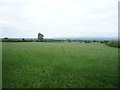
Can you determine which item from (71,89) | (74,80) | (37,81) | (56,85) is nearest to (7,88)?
(37,81)

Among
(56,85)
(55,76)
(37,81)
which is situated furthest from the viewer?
(55,76)

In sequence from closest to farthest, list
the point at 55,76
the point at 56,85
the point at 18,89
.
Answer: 1. the point at 18,89
2. the point at 56,85
3. the point at 55,76

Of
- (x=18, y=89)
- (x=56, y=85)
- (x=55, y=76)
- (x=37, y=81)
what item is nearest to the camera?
(x=18, y=89)

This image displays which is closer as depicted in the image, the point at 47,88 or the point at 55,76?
the point at 47,88

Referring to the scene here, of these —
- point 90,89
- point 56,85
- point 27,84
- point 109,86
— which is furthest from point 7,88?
point 109,86

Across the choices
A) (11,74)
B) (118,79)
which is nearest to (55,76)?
(11,74)

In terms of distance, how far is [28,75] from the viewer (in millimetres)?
3822

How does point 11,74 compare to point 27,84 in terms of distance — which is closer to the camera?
point 27,84

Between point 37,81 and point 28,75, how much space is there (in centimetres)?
62

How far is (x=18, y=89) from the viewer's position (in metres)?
2.86

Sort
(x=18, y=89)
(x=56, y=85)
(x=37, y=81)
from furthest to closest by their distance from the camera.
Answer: (x=37, y=81)
(x=56, y=85)
(x=18, y=89)

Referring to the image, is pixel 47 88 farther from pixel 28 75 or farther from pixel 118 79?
pixel 118 79

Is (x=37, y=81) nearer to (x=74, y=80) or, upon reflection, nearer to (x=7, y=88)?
(x=7, y=88)

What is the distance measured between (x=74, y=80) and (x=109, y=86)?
98 centimetres
